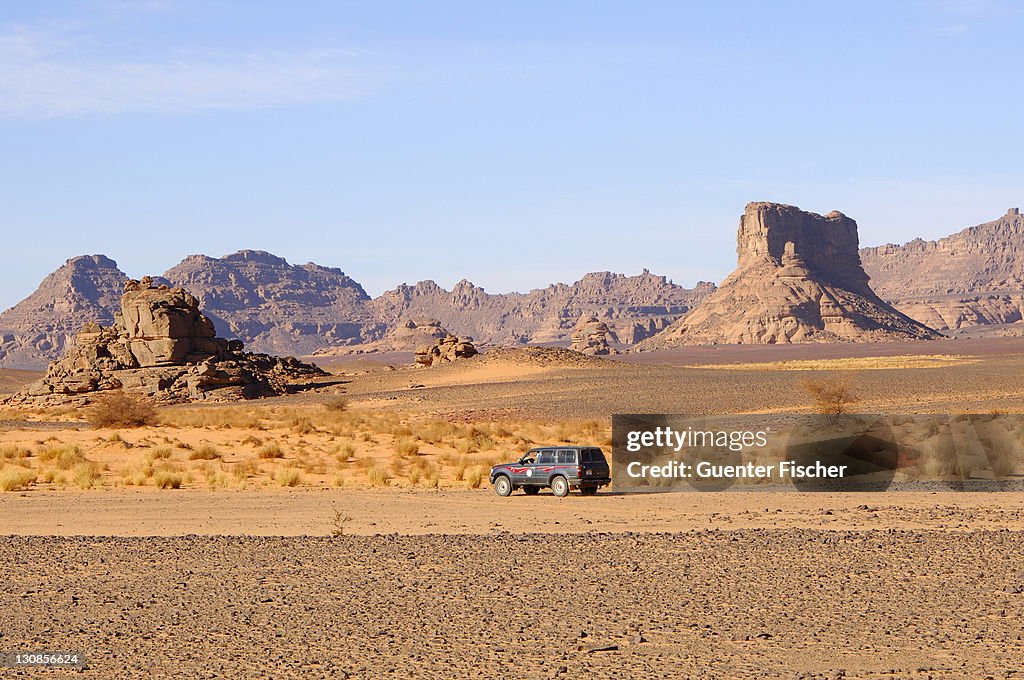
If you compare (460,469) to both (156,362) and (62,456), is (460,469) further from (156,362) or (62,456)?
(156,362)

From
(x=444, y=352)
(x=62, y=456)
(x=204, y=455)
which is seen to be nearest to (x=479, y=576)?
(x=204, y=455)

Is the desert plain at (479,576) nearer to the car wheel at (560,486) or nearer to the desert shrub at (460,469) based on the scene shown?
the desert shrub at (460,469)

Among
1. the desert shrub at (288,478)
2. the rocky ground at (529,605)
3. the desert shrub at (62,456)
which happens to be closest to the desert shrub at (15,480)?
the desert shrub at (62,456)

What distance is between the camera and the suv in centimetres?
2330

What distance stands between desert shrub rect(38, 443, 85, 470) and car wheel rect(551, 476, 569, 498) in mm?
13621

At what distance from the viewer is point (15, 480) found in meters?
26.5

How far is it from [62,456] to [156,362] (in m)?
40.6

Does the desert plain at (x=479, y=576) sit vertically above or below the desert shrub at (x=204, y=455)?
below

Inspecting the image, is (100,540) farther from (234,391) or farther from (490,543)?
(234,391)

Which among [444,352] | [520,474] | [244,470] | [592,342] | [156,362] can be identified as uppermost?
[592,342]

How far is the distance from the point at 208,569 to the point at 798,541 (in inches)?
308

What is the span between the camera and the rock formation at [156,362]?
225ft

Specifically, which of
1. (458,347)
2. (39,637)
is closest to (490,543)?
(39,637)

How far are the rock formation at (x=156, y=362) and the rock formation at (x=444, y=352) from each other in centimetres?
1981
